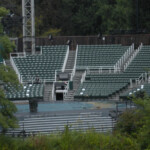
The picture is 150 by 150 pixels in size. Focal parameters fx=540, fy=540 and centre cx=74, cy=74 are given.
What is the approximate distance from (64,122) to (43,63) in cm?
1436

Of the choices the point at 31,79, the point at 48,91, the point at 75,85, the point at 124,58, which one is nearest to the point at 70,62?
the point at 75,85

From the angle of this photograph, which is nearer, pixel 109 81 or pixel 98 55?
pixel 109 81

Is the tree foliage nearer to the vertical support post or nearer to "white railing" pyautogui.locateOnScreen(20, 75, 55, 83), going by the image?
"white railing" pyautogui.locateOnScreen(20, 75, 55, 83)

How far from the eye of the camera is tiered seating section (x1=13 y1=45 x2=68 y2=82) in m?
46.1

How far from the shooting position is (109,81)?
143 feet

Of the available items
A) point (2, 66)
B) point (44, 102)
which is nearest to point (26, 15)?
point (44, 102)

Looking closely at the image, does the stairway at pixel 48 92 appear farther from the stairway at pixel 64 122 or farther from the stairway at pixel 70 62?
the stairway at pixel 64 122

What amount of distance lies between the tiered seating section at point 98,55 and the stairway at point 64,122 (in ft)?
38.8

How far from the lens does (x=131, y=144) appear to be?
27.2 metres

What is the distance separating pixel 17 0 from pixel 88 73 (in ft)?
96.1

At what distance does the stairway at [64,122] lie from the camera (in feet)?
107

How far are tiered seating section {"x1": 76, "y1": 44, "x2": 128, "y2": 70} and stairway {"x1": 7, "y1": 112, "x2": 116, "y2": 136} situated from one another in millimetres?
11827

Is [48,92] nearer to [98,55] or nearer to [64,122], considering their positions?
[98,55]

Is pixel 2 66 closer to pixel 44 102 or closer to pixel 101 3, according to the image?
pixel 44 102
